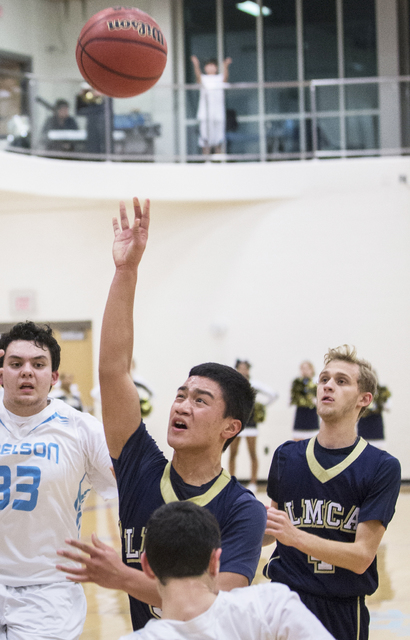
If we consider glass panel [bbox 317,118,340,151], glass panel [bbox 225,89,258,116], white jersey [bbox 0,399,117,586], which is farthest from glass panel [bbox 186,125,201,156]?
white jersey [bbox 0,399,117,586]

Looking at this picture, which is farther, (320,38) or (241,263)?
Answer: (320,38)

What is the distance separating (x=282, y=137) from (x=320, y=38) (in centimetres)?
298

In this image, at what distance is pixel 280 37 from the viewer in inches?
532

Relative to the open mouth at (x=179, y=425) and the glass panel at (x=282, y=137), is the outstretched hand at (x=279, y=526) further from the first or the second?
the glass panel at (x=282, y=137)

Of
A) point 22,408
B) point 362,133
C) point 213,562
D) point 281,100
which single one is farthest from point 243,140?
point 213,562

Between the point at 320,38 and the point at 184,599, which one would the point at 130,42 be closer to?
the point at 184,599

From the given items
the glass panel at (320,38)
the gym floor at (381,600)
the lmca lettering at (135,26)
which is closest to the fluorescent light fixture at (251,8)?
the glass panel at (320,38)

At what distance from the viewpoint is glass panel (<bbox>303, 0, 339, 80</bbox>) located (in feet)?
44.1

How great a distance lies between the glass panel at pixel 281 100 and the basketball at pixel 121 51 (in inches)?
300

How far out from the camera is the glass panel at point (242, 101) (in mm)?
11836

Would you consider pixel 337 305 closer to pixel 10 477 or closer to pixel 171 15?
pixel 171 15

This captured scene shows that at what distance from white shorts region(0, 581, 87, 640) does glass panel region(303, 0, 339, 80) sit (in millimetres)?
12133

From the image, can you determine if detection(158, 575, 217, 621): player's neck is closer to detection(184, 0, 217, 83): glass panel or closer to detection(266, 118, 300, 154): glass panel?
detection(266, 118, 300, 154): glass panel

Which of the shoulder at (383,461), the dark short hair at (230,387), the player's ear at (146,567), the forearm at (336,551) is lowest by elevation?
the forearm at (336,551)
